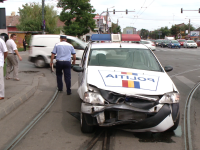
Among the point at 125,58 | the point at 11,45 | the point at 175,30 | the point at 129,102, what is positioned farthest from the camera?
the point at 175,30

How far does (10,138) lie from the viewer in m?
4.47

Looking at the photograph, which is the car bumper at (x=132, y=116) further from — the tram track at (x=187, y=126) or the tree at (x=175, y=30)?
the tree at (x=175, y=30)

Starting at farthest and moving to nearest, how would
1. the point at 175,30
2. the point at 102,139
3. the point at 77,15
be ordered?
the point at 175,30
the point at 77,15
the point at 102,139

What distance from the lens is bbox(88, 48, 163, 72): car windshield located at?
5.60 metres

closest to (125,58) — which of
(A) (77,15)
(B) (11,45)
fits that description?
(B) (11,45)

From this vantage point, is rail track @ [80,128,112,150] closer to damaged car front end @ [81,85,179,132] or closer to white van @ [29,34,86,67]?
damaged car front end @ [81,85,179,132]

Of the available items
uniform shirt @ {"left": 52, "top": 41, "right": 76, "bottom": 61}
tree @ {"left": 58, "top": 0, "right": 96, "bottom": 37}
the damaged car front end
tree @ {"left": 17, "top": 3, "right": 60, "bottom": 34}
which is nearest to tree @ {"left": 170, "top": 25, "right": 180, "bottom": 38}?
tree @ {"left": 17, "top": 3, "right": 60, "bottom": 34}

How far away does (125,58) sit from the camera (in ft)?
19.1

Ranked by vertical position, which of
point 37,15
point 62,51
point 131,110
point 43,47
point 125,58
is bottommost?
point 131,110

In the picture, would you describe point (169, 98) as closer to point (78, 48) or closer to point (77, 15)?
point (78, 48)

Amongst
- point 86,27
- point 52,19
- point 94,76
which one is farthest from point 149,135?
point 52,19

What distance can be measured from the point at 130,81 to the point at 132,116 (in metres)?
0.64

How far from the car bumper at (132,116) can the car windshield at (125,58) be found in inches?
57.4

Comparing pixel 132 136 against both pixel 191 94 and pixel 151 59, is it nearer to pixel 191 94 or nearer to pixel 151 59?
pixel 151 59
